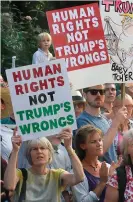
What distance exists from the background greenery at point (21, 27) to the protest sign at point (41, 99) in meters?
5.67

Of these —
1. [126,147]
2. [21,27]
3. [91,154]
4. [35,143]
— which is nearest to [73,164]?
[35,143]

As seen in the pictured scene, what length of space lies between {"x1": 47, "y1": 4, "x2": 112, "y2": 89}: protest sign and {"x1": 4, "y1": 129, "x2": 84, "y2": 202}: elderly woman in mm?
1109

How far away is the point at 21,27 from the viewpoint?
12.3m

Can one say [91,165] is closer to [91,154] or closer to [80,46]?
[91,154]

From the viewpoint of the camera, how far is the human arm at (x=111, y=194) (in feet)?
16.3

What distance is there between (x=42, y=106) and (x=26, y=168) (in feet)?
1.70

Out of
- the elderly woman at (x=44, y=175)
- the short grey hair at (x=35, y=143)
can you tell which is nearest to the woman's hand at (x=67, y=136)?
the elderly woman at (x=44, y=175)

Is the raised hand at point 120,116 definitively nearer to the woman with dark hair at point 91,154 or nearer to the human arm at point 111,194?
the woman with dark hair at point 91,154

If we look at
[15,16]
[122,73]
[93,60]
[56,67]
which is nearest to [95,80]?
[93,60]

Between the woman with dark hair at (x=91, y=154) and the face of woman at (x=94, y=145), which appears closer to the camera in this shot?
the woman with dark hair at (x=91, y=154)

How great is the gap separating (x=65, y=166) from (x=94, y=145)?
0.31 meters

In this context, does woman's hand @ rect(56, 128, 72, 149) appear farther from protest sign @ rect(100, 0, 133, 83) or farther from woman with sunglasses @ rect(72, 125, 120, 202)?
protest sign @ rect(100, 0, 133, 83)

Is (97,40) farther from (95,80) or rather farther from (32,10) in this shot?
(32,10)

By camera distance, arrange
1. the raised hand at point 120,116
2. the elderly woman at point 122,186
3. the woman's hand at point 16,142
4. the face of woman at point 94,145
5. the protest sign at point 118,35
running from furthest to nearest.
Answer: the protest sign at point 118,35 → the raised hand at point 120,116 → the face of woman at point 94,145 → the elderly woman at point 122,186 → the woman's hand at point 16,142
